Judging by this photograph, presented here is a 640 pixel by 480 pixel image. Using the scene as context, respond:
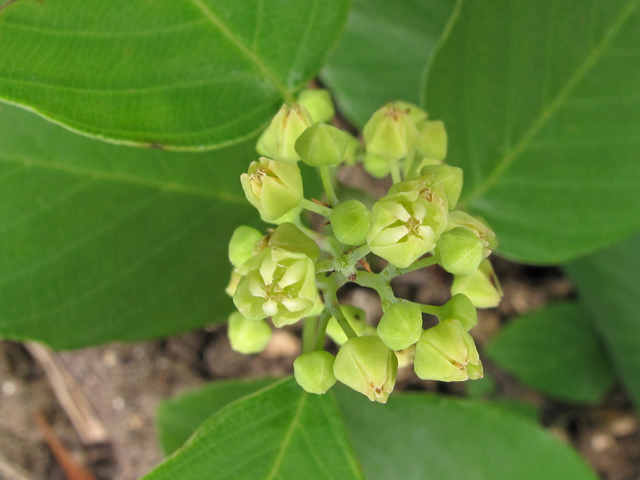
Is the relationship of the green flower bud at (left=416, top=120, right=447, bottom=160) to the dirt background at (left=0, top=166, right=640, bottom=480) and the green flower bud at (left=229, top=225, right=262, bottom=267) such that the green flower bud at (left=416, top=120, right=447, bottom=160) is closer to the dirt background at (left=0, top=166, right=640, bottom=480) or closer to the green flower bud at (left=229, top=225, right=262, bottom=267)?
the green flower bud at (left=229, top=225, right=262, bottom=267)

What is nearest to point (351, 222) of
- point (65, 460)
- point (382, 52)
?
point (382, 52)

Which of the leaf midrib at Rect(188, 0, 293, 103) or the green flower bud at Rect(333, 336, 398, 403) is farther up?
the leaf midrib at Rect(188, 0, 293, 103)

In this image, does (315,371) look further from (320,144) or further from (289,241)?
(320,144)

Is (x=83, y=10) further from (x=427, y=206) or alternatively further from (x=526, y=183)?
(x=526, y=183)


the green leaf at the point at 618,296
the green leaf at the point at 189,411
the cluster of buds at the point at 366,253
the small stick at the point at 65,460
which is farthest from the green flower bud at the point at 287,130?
the small stick at the point at 65,460

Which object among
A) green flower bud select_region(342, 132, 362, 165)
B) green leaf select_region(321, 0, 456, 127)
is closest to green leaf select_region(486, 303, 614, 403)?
green leaf select_region(321, 0, 456, 127)

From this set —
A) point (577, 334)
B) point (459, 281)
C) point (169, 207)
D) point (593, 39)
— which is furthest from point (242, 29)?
point (577, 334)
